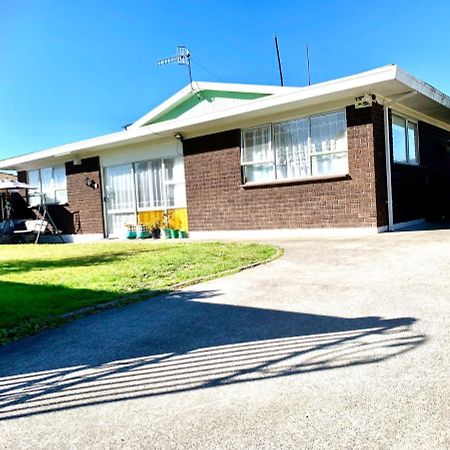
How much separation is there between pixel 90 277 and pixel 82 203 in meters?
9.85

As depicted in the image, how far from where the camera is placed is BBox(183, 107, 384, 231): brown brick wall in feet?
31.2

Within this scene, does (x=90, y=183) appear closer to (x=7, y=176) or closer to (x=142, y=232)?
(x=142, y=232)

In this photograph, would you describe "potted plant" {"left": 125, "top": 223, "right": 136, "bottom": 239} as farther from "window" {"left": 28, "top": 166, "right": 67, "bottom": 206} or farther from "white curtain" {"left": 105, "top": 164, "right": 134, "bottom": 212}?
"window" {"left": 28, "top": 166, "right": 67, "bottom": 206}

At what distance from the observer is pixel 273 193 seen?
11.0 m

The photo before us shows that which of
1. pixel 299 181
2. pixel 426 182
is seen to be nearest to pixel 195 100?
pixel 299 181

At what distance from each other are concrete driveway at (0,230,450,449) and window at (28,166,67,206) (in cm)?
1277

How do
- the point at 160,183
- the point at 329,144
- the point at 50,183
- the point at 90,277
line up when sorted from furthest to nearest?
the point at 50,183 → the point at 160,183 → the point at 329,144 → the point at 90,277

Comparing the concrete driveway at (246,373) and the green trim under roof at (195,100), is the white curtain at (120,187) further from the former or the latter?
the concrete driveway at (246,373)

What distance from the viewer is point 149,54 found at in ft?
69.2

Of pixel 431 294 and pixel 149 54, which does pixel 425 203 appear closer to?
pixel 431 294

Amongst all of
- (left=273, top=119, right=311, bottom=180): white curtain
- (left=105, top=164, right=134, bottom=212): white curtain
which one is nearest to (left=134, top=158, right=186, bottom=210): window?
(left=105, top=164, right=134, bottom=212): white curtain

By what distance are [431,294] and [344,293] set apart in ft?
2.58

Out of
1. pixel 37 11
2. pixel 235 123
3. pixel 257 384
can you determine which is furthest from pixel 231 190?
pixel 257 384

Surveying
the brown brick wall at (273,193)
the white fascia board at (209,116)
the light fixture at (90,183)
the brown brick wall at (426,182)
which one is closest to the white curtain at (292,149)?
the brown brick wall at (273,193)
